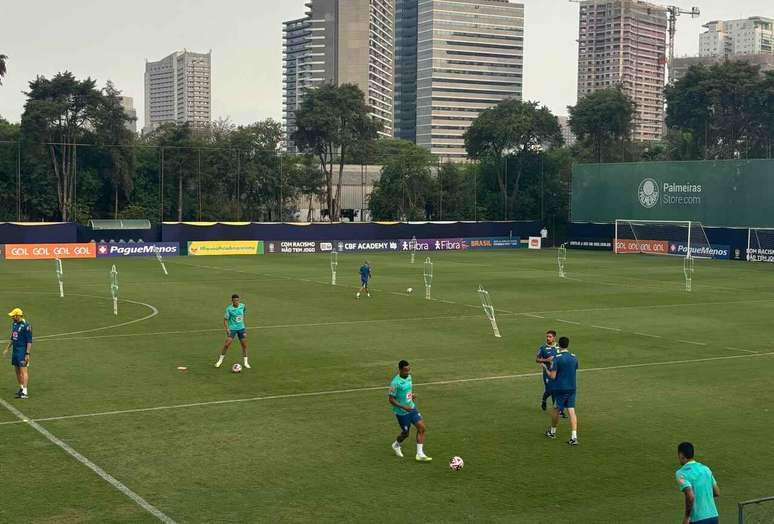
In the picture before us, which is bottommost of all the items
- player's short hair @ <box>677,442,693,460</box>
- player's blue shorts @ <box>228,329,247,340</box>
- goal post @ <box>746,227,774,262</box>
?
player's blue shorts @ <box>228,329,247,340</box>

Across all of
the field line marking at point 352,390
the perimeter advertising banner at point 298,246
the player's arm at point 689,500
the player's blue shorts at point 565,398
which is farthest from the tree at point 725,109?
the player's arm at point 689,500

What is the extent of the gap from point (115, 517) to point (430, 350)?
16.5 metres

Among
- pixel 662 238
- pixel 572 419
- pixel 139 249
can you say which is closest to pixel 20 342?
pixel 572 419

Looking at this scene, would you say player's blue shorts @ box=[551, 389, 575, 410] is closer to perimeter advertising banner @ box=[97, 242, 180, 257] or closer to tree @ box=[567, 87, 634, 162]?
perimeter advertising banner @ box=[97, 242, 180, 257]

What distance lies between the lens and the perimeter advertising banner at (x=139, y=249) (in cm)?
7631

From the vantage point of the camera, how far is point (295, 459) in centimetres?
1681

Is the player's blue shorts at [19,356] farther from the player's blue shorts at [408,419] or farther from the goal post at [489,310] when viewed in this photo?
the goal post at [489,310]

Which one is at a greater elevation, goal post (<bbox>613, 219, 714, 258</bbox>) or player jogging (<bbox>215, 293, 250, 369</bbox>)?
goal post (<bbox>613, 219, 714, 258</bbox>)

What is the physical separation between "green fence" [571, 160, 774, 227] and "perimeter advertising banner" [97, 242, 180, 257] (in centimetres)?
4130

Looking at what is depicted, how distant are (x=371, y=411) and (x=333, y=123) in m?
97.1

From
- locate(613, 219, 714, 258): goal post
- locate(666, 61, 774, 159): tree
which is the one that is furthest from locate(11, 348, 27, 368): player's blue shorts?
locate(666, 61, 774, 159): tree

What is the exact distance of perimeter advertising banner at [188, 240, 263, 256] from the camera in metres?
80.6

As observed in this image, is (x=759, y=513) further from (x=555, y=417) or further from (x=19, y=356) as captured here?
(x=19, y=356)

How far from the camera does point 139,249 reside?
77.6 m
